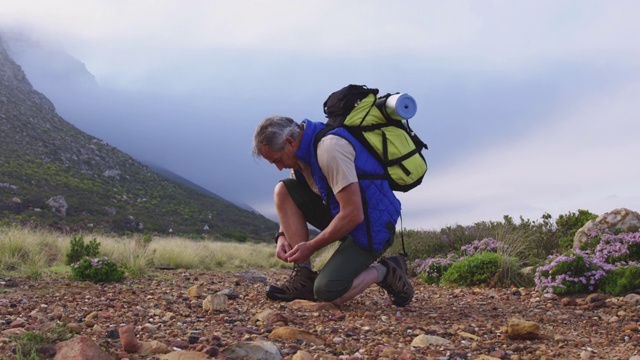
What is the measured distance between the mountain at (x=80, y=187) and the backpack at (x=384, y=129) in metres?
21.5

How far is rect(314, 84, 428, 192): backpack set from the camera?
15.2ft

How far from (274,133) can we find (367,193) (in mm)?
830

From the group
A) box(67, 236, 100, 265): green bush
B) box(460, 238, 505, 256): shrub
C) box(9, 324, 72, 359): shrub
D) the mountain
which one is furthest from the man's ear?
the mountain

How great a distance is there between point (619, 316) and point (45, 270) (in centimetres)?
607

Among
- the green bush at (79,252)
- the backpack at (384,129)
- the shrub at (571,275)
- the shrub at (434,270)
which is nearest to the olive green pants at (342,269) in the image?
the backpack at (384,129)

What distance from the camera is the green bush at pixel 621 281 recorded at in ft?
18.4

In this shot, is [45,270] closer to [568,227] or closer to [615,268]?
[615,268]

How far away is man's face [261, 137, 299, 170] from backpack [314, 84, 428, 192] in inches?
12.1

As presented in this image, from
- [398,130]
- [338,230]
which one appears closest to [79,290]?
[338,230]

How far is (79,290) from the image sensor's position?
5.54 metres

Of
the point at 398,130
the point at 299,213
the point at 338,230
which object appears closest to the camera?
the point at 338,230

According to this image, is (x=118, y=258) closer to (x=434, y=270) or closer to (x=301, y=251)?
(x=434, y=270)

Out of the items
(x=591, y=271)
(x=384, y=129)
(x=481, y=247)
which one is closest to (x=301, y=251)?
(x=384, y=129)

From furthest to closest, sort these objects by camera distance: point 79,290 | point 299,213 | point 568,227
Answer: point 568,227 < point 79,290 < point 299,213
